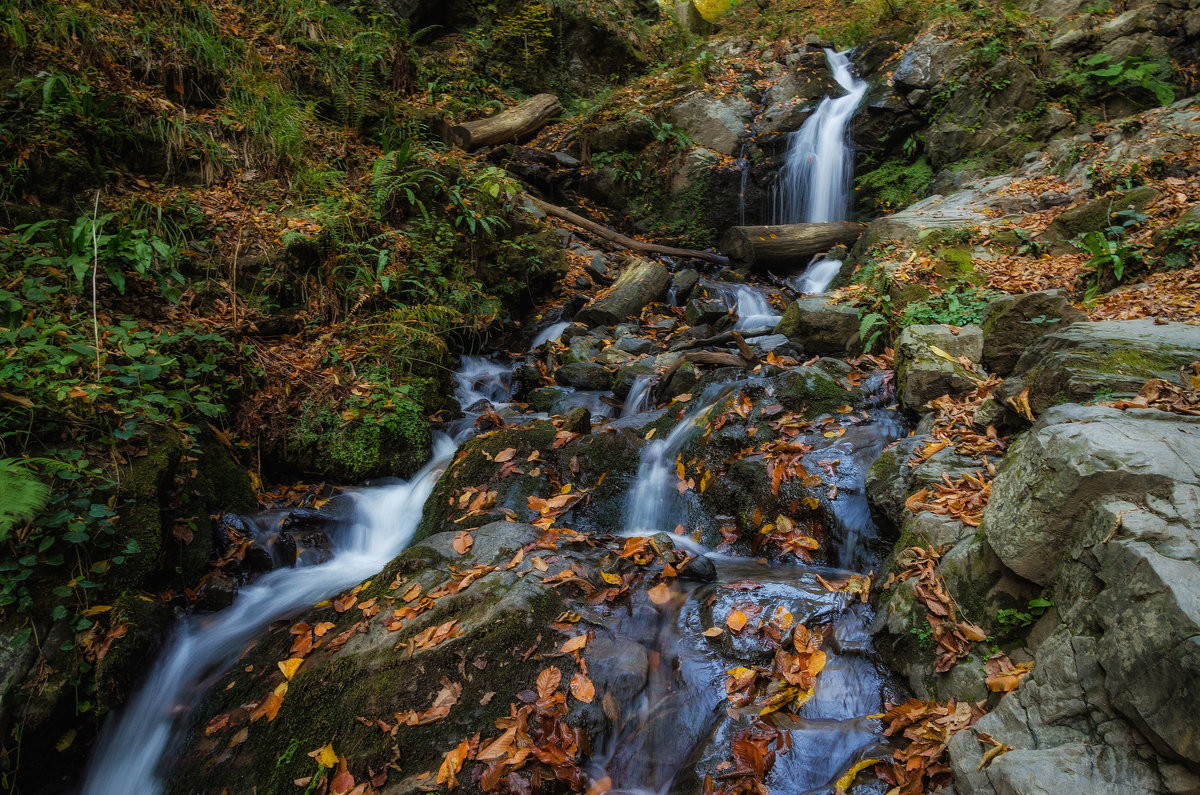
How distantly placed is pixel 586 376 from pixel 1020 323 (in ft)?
15.6

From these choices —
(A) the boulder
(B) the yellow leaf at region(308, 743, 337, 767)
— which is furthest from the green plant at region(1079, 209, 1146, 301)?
(B) the yellow leaf at region(308, 743, 337, 767)

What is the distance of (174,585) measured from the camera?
164 inches

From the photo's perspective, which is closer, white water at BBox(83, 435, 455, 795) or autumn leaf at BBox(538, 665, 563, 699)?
autumn leaf at BBox(538, 665, 563, 699)

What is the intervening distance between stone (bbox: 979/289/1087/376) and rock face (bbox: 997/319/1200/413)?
50 centimetres

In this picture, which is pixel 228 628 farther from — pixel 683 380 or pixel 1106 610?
pixel 1106 610

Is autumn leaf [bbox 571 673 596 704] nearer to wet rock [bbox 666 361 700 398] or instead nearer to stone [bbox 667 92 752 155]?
wet rock [bbox 666 361 700 398]

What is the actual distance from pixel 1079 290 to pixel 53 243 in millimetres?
10171

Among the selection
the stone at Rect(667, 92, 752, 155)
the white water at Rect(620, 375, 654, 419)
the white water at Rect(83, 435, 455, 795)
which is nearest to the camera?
the white water at Rect(83, 435, 455, 795)

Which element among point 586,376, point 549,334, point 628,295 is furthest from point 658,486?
point 628,295

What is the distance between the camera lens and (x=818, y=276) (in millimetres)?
10062

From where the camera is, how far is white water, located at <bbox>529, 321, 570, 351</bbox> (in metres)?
8.95

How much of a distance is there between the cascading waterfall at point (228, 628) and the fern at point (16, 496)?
1302 mm

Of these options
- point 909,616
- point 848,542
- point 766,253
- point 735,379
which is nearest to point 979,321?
point 735,379

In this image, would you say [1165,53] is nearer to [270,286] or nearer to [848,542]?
[848,542]
